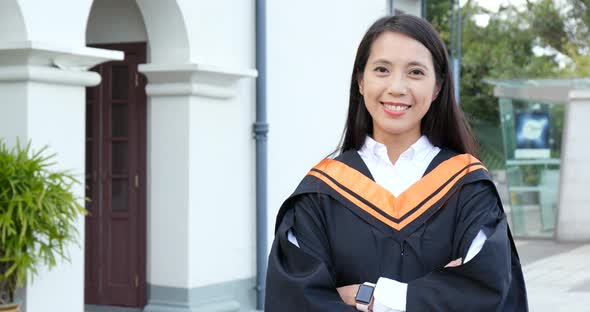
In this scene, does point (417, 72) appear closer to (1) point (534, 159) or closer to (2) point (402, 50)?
(2) point (402, 50)

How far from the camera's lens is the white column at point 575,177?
55.2ft

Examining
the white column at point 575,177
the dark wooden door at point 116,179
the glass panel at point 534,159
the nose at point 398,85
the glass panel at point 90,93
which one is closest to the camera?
the nose at point 398,85

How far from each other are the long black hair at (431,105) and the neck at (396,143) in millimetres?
66

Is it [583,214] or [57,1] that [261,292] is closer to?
[57,1]

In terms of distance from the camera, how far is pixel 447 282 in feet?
8.67

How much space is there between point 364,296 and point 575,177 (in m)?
14.9

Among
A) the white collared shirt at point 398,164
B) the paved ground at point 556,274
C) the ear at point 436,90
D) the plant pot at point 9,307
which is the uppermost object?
the ear at point 436,90

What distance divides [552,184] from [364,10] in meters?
7.70

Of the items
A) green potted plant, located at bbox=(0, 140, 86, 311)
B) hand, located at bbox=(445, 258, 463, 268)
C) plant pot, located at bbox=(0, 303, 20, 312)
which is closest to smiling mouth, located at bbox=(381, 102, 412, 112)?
hand, located at bbox=(445, 258, 463, 268)

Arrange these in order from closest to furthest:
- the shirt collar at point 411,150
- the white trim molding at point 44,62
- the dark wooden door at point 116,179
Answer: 1. the shirt collar at point 411,150
2. the white trim molding at point 44,62
3. the dark wooden door at point 116,179

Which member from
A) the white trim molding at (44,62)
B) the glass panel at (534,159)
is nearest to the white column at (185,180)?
the white trim molding at (44,62)

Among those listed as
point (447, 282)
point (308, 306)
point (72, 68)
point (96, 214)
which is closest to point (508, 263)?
point (447, 282)

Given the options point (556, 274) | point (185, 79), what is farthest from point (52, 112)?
point (556, 274)

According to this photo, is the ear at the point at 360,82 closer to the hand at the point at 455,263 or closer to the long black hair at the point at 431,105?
the long black hair at the point at 431,105
